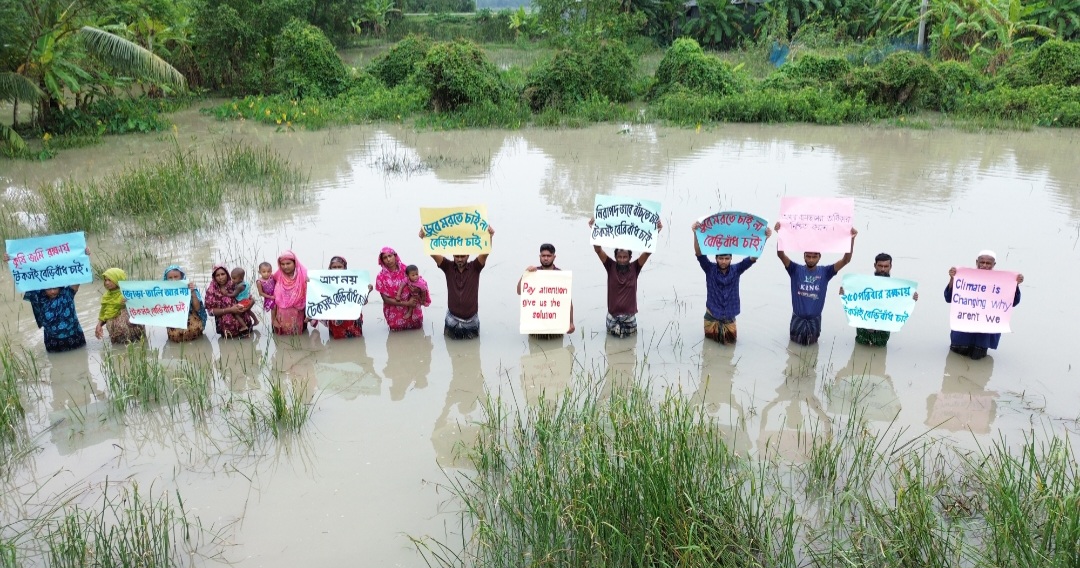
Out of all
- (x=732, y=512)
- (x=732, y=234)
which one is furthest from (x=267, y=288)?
(x=732, y=512)

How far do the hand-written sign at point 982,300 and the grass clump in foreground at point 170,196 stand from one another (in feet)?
28.0

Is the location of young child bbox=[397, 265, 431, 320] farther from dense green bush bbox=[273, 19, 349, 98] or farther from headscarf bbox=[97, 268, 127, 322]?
dense green bush bbox=[273, 19, 349, 98]

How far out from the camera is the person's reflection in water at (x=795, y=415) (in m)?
5.06

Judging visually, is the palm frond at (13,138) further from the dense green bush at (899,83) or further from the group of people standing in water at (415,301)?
the dense green bush at (899,83)

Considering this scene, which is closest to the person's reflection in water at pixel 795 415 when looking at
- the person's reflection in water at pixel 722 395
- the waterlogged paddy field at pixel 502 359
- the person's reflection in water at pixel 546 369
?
the waterlogged paddy field at pixel 502 359

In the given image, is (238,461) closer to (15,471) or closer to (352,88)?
(15,471)

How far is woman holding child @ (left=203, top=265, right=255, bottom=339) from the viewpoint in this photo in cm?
672

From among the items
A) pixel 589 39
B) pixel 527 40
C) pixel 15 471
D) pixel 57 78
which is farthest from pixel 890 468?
pixel 527 40

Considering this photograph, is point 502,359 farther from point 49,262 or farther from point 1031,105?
point 1031,105

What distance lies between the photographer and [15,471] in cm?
482

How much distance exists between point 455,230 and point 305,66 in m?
17.1

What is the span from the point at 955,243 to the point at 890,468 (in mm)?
5410

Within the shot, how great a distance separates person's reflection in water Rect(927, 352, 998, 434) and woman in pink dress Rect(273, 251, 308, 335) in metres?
5.07

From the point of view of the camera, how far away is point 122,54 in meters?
15.7
